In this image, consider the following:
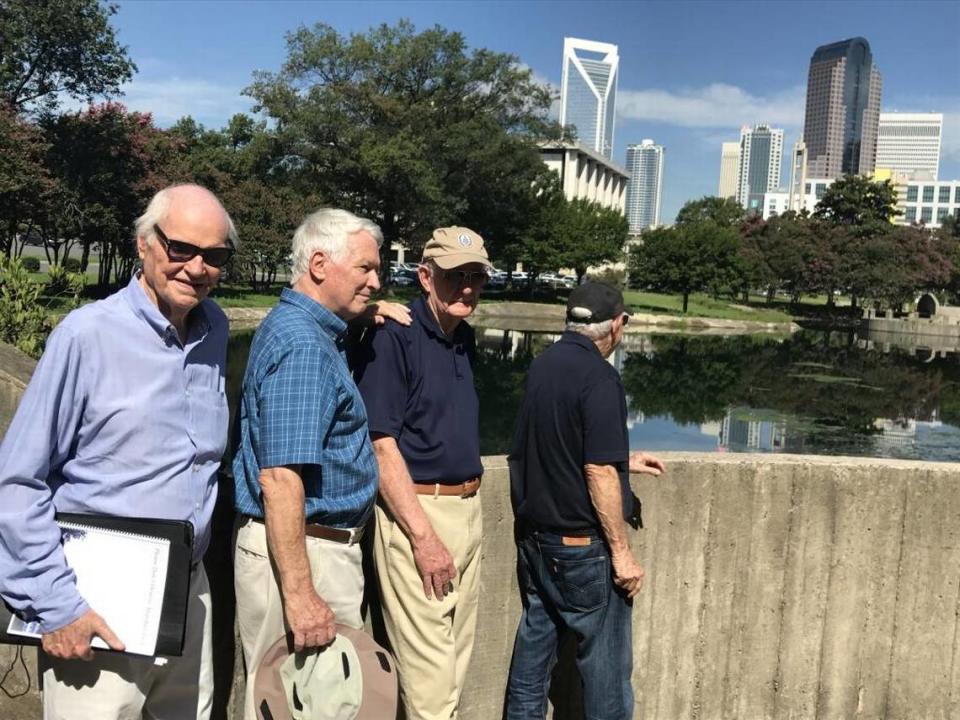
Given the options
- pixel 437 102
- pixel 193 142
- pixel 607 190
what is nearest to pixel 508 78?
pixel 437 102

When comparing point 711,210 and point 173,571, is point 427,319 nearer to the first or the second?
point 173,571

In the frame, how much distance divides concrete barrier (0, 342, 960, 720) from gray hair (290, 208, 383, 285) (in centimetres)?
148

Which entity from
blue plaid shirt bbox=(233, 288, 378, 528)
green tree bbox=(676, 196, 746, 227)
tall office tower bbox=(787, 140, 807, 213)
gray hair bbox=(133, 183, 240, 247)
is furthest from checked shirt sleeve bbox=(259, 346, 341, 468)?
tall office tower bbox=(787, 140, 807, 213)

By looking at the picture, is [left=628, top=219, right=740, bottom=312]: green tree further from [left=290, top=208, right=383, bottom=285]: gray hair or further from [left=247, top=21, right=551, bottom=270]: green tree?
[left=290, top=208, right=383, bottom=285]: gray hair

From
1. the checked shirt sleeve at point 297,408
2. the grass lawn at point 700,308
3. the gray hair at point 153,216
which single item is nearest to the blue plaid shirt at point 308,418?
the checked shirt sleeve at point 297,408

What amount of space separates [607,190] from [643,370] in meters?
78.5

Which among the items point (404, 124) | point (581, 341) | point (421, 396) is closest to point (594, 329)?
point (581, 341)

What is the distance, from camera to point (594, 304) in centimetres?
271

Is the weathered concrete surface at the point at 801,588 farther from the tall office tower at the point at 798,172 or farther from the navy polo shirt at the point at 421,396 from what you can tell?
the tall office tower at the point at 798,172

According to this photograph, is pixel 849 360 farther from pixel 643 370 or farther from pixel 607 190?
pixel 607 190

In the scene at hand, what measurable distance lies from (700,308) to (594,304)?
52.3 meters

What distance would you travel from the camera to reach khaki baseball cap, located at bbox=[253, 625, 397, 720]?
2107mm

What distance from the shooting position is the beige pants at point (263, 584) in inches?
85.5

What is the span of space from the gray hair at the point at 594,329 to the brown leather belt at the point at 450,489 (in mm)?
574
